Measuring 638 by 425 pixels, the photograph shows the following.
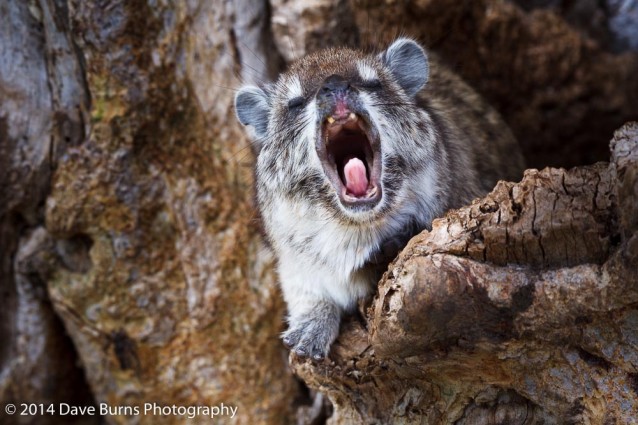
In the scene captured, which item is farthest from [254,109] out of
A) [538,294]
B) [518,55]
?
[518,55]

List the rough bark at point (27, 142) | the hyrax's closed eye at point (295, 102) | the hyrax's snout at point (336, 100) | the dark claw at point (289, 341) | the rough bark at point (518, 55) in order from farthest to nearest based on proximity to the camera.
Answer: the rough bark at point (518, 55)
the rough bark at point (27, 142)
the hyrax's closed eye at point (295, 102)
the dark claw at point (289, 341)
the hyrax's snout at point (336, 100)

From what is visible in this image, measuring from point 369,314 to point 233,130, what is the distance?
204cm

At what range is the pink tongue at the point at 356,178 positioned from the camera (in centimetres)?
397

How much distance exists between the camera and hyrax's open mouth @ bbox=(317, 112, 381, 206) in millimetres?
3959

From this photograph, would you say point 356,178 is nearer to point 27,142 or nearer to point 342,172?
point 342,172

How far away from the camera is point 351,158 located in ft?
13.6

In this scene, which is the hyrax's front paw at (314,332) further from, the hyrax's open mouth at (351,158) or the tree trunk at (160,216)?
the hyrax's open mouth at (351,158)

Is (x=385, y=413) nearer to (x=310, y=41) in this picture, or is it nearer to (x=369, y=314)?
(x=369, y=314)

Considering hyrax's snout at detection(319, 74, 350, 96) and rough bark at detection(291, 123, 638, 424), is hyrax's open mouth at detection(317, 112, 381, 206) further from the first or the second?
rough bark at detection(291, 123, 638, 424)

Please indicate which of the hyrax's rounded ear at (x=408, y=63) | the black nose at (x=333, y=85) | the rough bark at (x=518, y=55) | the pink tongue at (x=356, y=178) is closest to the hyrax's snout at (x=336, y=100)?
the black nose at (x=333, y=85)

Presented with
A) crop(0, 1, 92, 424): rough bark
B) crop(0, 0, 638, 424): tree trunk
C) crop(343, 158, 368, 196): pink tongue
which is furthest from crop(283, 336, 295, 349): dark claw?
crop(0, 1, 92, 424): rough bark

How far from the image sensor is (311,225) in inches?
170

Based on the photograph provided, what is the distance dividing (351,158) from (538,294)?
1.38m

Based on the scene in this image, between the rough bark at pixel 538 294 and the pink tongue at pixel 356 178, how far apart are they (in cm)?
59
